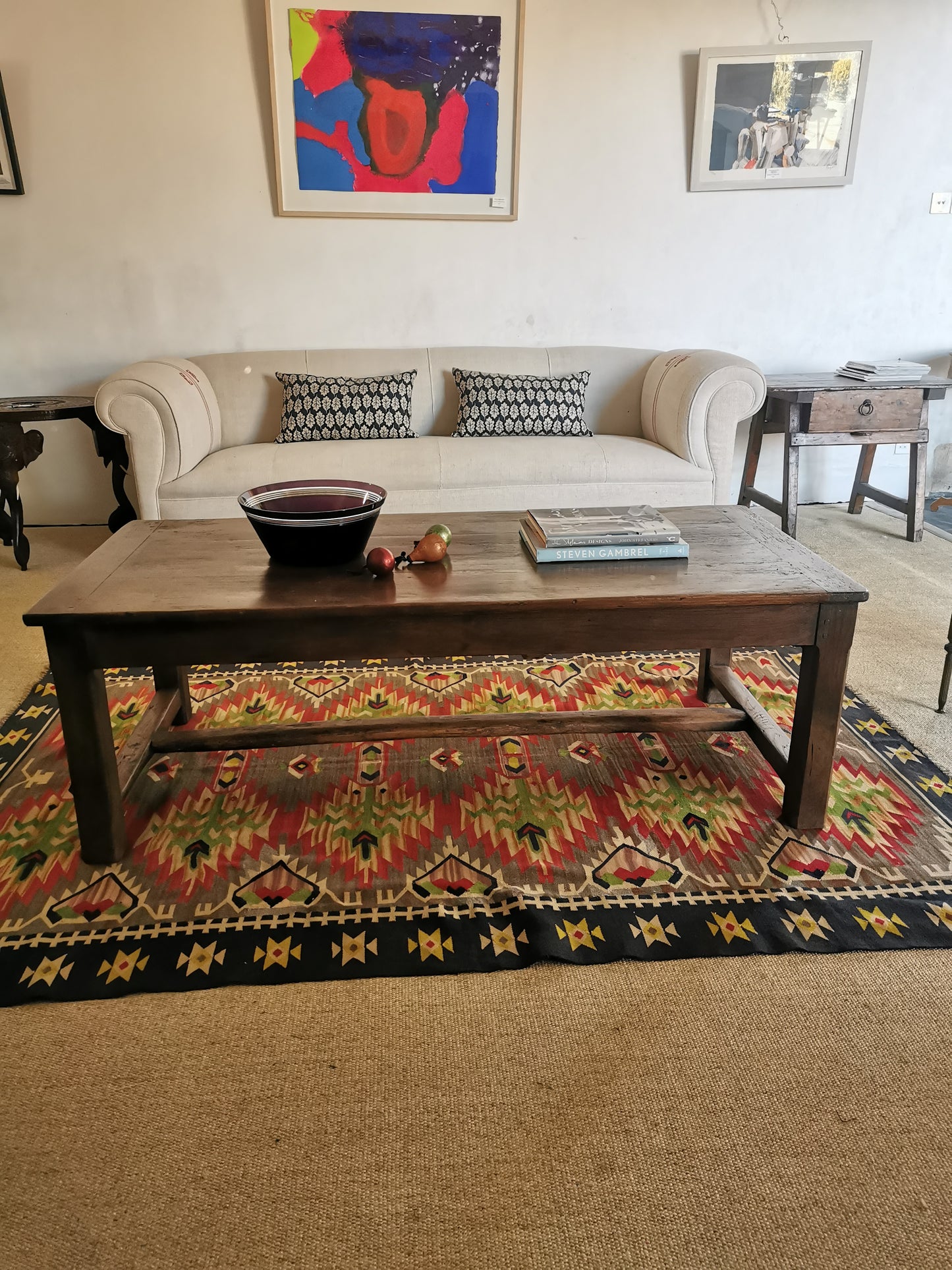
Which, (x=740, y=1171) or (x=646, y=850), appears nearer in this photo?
(x=740, y=1171)

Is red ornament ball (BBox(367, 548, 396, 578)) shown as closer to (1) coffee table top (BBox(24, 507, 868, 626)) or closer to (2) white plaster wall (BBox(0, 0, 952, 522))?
(1) coffee table top (BBox(24, 507, 868, 626))

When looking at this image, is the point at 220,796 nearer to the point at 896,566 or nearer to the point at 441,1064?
the point at 441,1064

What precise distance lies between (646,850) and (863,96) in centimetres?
358

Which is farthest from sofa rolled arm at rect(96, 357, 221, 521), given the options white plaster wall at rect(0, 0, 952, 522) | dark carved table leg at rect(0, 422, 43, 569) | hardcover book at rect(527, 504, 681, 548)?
hardcover book at rect(527, 504, 681, 548)

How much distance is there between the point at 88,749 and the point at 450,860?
692mm

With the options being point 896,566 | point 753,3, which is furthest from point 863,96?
point 896,566

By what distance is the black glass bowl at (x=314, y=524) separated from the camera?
167cm

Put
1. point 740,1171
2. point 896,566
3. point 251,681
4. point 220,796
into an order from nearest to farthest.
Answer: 1. point 740,1171
2. point 220,796
3. point 251,681
4. point 896,566

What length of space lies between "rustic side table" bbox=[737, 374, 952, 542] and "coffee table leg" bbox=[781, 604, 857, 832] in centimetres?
194

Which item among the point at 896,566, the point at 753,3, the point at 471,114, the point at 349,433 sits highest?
the point at 753,3

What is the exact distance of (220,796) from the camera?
1.85 meters

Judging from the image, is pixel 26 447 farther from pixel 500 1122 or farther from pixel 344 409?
pixel 500 1122

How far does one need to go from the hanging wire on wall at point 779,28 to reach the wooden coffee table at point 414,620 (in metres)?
2.89

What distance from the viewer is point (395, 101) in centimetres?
344
